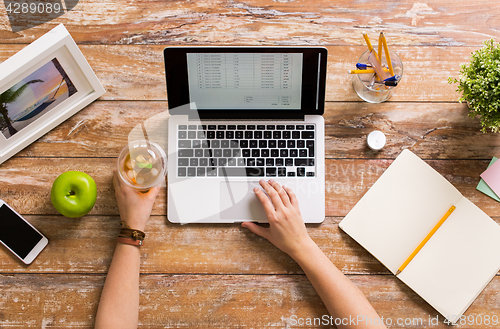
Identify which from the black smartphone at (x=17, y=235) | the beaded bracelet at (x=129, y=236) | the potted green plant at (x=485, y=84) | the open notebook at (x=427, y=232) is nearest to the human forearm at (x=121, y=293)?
the beaded bracelet at (x=129, y=236)

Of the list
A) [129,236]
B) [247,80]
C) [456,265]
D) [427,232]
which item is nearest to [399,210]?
[427,232]

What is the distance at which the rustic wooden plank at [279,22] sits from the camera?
3.65 feet

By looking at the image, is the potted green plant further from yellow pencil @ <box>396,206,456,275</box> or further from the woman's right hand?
the woman's right hand

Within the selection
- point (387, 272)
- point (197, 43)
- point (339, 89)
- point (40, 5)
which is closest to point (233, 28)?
point (197, 43)

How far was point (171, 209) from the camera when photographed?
1032mm

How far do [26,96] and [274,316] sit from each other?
3.05 ft

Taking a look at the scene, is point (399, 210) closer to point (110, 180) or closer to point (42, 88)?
point (110, 180)

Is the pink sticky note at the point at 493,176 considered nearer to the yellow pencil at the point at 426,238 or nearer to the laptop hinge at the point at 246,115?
the yellow pencil at the point at 426,238

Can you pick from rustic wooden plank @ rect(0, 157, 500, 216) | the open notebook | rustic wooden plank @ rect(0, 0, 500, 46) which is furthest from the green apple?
the open notebook

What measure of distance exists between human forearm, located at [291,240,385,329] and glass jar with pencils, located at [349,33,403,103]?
48 cm

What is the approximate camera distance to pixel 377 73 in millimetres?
1017

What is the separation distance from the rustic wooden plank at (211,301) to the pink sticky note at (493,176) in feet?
0.88

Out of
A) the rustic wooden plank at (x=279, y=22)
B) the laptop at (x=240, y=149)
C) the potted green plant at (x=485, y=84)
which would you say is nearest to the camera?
the potted green plant at (x=485, y=84)

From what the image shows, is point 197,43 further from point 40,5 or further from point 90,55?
point 40,5
